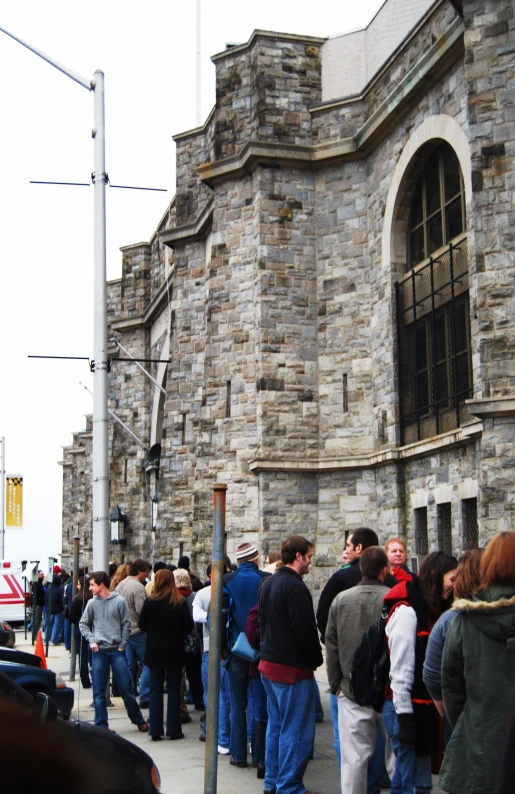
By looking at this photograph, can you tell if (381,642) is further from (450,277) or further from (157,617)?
(450,277)

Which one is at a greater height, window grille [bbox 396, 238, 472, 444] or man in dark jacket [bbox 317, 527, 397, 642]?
window grille [bbox 396, 238, 472, 444]

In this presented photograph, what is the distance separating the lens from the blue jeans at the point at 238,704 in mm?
8859

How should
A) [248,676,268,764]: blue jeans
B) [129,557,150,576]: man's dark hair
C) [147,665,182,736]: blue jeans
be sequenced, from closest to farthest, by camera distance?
[248,676,268,764]: blue jeans < [147,665,182,736]: blue jeans < [129,557,150,576]: man's dark hair

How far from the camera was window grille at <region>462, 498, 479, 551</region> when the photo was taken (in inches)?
586

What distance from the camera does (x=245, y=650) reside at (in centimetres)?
821

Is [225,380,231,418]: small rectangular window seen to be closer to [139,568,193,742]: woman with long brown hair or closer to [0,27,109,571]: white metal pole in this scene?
[0,27,109,571]: white metal pole

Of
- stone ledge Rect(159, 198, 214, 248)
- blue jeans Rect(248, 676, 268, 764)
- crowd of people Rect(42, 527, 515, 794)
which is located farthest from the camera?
stone ledge Rect(159, 198, 214, 248)

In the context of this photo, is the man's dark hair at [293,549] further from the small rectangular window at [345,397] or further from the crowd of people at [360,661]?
the small rectangular window at [345,397]

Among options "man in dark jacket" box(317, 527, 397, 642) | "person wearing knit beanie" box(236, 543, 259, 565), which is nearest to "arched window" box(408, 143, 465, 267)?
"person wearing knit beanie" box(236, 543, 259, 565)

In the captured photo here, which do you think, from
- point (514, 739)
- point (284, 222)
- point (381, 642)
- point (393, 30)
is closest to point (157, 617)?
point (381, 642)

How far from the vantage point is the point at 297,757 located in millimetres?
7301

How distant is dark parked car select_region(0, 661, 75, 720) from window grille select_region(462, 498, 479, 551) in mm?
6454

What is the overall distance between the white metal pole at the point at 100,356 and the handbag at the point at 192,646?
1.73 metres

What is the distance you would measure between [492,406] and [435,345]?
373cm
